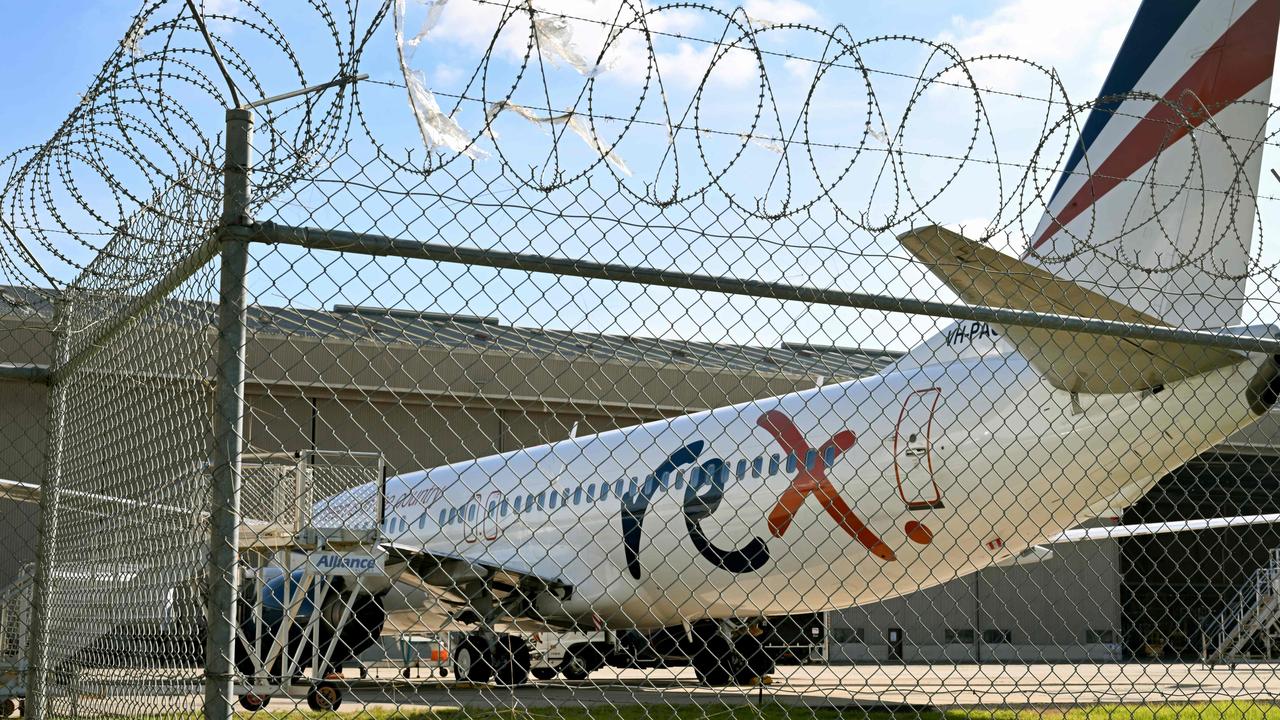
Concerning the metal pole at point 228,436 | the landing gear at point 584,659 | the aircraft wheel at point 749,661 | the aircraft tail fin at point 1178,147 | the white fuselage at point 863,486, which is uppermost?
the aircraft tail fin at point 1178,147

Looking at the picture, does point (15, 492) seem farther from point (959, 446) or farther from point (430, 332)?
point (959, 446)

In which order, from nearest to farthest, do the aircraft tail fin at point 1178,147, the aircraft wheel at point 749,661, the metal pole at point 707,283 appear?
1. the metal pole at point 707,283
2. the aircraft tail fin at point 1178,147
3. the aircraft wheel at point 749,661

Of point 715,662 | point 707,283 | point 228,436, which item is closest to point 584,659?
point 715,662

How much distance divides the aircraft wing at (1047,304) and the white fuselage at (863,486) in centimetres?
42

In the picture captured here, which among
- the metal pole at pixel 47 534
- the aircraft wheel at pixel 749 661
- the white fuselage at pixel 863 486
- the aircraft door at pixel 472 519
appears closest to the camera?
the metal pole at pixel 47 534

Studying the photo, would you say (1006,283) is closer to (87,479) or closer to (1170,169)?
(87,479)

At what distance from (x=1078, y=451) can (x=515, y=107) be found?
297 inches

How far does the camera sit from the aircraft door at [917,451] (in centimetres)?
1146

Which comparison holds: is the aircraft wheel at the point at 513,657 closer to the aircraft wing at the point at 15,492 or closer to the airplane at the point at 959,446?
the airplane at the point at 959,446

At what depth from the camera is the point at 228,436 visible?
10.9 feet

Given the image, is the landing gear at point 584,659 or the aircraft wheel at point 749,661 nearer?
the aircraft wheel at point 749,661

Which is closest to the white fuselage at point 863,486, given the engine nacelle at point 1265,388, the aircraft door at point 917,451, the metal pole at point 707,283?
the aircraft door at point 917,451

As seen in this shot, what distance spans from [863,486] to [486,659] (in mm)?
5900

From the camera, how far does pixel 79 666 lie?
454 cm
